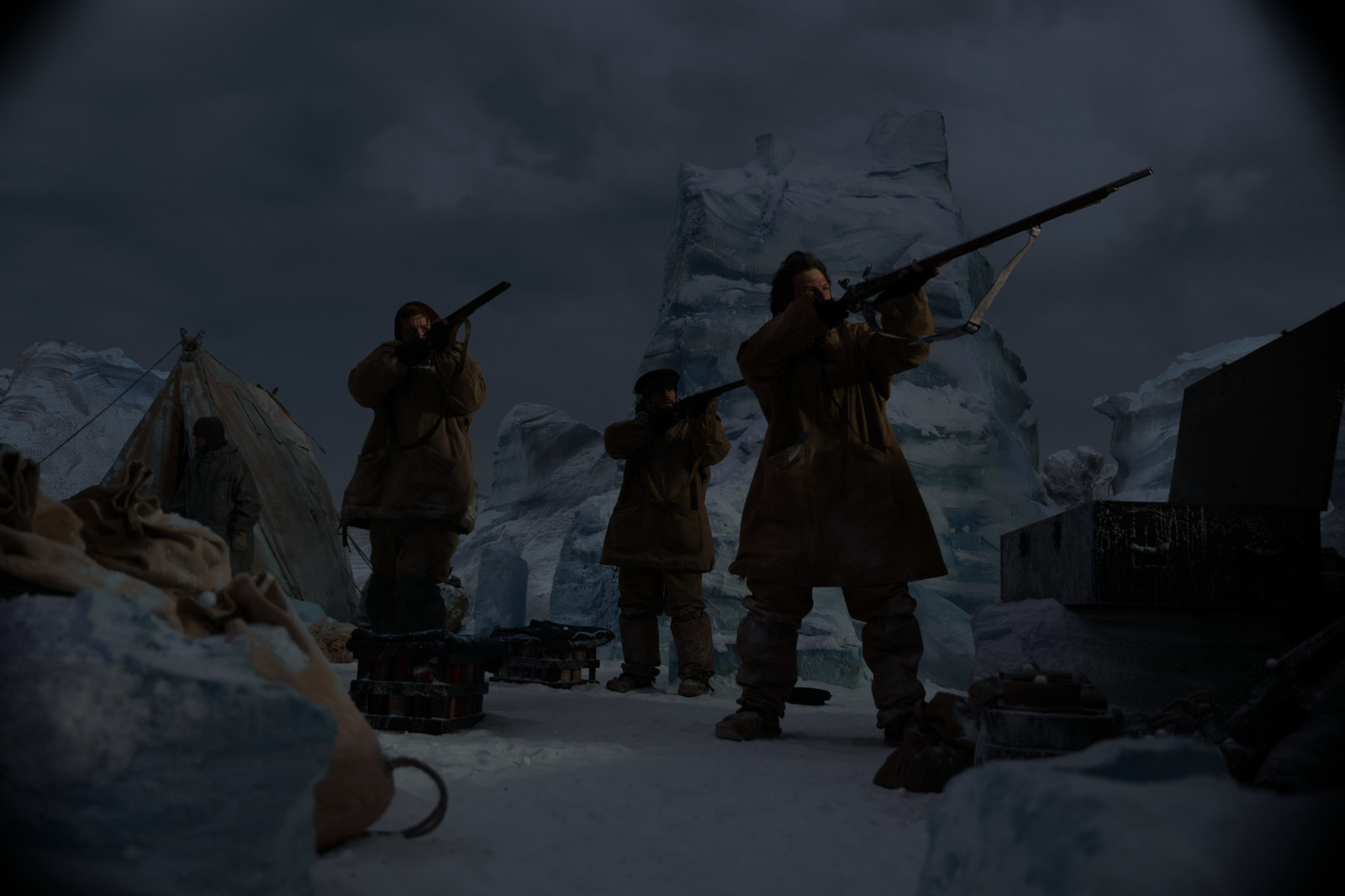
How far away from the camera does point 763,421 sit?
30.8 feet

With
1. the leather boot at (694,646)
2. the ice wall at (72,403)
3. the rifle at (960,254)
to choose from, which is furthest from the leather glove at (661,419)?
the ice wall at (72,403)

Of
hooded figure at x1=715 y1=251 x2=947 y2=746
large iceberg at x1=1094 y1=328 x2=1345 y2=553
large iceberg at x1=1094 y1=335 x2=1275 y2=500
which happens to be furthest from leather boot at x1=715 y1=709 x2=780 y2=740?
large iceberg at x1=1094 y1=335 x2=1275 y2=500

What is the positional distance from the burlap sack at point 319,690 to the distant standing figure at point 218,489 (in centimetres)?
443

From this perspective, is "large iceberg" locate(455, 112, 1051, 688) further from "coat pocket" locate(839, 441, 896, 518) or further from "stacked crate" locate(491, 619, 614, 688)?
"coat pocket" locate(839, 441, 896, 518)

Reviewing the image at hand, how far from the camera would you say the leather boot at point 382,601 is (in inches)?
148

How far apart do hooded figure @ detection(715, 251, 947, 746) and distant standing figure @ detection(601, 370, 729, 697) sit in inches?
61.8

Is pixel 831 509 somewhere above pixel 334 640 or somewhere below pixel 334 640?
above

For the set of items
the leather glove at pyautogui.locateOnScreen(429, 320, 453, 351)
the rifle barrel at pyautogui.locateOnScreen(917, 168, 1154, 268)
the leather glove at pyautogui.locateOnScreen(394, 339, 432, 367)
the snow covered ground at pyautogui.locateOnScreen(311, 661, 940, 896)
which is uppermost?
the rifle barrel at pyautogui.locateOnScreen(917, 168, 1154, 268)

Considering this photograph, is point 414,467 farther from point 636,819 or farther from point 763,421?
point 763,421

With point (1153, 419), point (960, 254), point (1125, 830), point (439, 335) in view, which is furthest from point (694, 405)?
point (1153, 419)

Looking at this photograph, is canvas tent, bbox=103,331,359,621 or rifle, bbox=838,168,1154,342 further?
canvas tent, bbox=103,331,359,621

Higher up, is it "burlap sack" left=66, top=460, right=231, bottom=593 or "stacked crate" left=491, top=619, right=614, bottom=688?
"burlap sack" left=66, top=460, right=231, bottom=593

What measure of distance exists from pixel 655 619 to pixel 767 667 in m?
1.98

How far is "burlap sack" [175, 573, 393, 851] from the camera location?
1.14 meters
